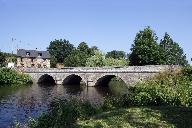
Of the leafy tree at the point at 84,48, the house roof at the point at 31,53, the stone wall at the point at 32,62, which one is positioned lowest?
the stone wall at the point at 32,62

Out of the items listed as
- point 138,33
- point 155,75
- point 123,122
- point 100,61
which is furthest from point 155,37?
point 123,122

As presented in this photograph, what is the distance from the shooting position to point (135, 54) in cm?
8381

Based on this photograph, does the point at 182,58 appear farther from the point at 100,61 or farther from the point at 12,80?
the point at 12,80

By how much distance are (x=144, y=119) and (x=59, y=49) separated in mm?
130630

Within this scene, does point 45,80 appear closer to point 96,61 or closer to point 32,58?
point 96,61

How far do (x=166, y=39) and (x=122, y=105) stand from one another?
109 metres

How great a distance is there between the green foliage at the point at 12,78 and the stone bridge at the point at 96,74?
2425 millimetres

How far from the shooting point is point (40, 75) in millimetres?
81625

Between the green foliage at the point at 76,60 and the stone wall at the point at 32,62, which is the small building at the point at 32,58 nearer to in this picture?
the stone wall at the point at 32,62

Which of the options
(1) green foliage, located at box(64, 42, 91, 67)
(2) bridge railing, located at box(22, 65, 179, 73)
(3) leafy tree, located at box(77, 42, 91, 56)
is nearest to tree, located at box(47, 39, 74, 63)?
(3) leafy tree, located at box(77, 42, 91, 56)

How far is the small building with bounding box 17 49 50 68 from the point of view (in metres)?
110

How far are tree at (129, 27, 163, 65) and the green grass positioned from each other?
5784 cm

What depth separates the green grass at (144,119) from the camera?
66.3 ft

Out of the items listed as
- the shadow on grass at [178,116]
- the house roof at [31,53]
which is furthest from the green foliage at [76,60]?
the shadow on grass at [178,116]
